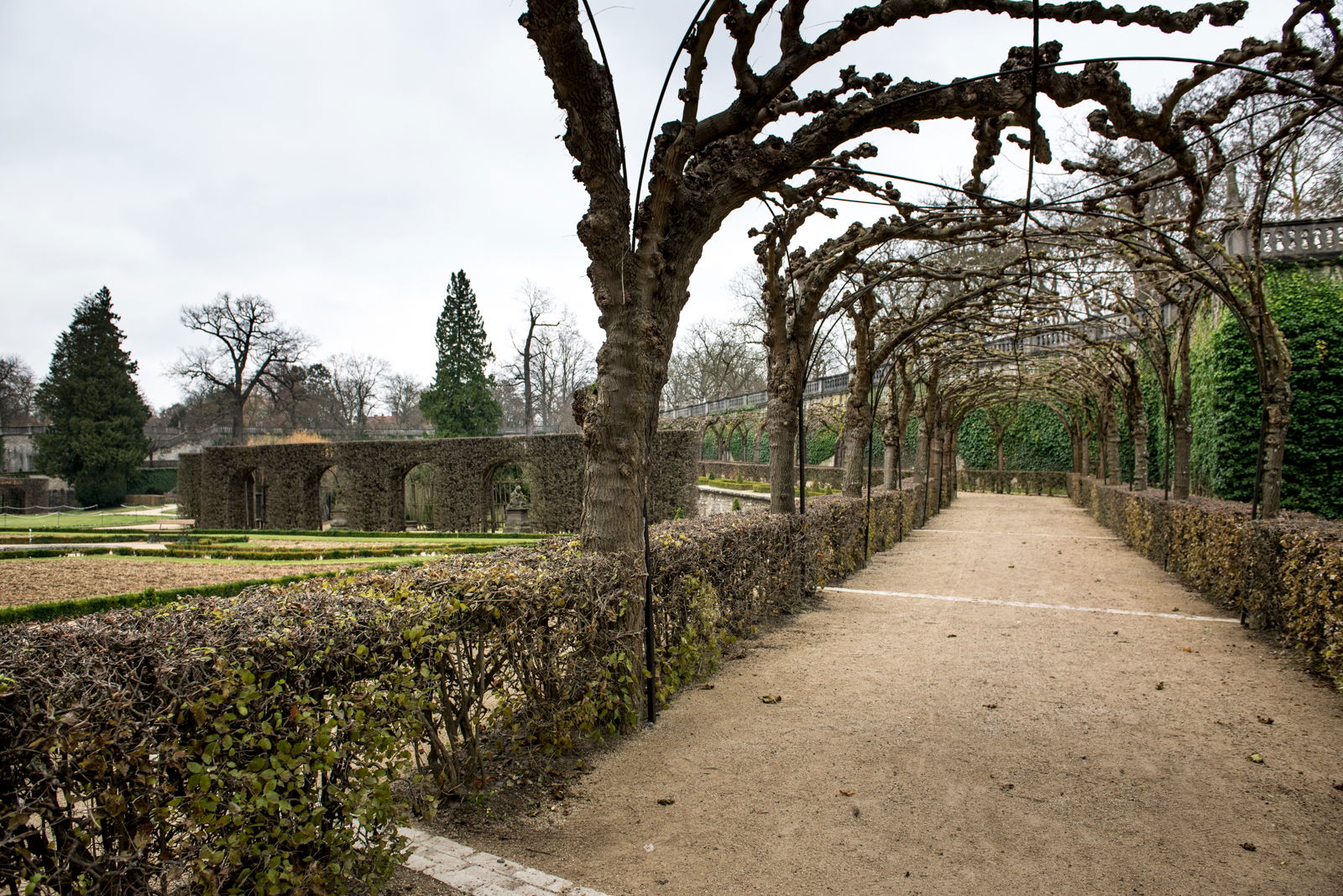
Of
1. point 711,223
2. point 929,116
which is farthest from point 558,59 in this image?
point 929,116

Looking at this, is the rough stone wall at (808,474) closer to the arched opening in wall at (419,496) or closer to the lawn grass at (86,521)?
the arched opening in wall at (419,496)

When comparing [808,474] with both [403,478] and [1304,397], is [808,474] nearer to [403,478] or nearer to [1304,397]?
[403,478]

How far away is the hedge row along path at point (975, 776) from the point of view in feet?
9.73

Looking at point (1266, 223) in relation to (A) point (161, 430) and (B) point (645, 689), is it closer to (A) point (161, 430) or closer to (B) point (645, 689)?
(B) point (645, 689)

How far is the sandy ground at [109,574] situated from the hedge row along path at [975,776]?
7983mm

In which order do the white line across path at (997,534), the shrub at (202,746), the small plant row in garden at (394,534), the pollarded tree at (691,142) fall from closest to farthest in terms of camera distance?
the shrub at (202,746) < the pollarded tree at (691,142) < the white line across path at (997,534) < the small plant row in garden at (394,534)

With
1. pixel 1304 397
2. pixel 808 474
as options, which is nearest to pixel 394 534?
pixel 808 474

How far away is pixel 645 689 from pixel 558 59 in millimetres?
3615

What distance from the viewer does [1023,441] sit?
3491 cm

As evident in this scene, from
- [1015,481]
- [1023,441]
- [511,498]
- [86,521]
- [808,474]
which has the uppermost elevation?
[1023,441]

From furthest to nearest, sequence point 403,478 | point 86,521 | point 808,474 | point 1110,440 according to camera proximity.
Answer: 1. point 808,474
2. point 86,521
3. point 403,478
4. point 1110,440

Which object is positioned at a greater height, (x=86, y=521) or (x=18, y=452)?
(x=18, y=452)

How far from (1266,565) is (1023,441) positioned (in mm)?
30146

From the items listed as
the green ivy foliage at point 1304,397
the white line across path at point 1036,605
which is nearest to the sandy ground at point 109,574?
the white line across path at point 1036,605
